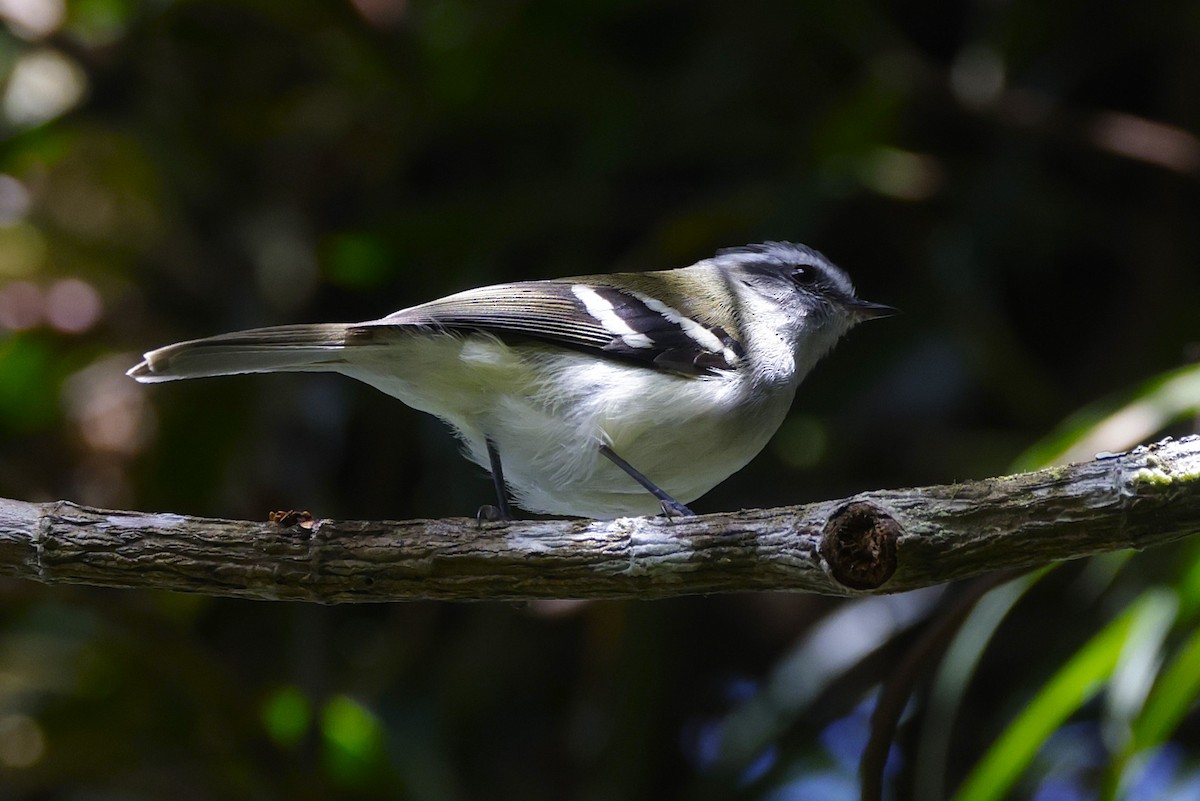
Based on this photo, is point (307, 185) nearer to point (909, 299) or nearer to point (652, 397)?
point (909, 299)

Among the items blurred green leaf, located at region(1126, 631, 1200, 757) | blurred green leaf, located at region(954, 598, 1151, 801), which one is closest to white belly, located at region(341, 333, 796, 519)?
blurred green leaf, located at region(954, 598, 1151, 801)

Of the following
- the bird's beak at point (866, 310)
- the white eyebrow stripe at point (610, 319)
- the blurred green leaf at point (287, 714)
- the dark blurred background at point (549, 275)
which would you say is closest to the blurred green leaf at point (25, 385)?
the dark blurred background at point (549, 275)

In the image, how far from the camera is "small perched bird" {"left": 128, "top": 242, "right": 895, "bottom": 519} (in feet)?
7.43

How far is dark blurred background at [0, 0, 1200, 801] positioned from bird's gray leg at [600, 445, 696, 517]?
112 centimetres

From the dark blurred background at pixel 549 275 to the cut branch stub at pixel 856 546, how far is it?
6.12 ft

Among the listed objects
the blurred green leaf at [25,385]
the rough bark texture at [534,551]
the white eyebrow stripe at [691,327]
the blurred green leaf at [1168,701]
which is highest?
the blurred green leaf at [25,385]

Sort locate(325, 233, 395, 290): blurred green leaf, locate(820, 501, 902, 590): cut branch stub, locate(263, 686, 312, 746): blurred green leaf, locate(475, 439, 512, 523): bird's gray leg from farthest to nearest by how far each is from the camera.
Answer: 1. locate(325, 233, 395, 290): blurred green leaf
2. locate(263, 686, 312, 746): blurred green leaf
3. locate(475, 439, 512, 523): bird's gray leg
4. locate(820, 501, 902, 590): cut branch stub

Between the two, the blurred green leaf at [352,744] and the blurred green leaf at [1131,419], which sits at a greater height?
the blurred green leaf at [1131,419]

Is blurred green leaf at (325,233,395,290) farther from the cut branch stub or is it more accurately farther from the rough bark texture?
the cut branch stub

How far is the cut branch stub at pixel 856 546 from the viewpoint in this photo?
4.92 feet

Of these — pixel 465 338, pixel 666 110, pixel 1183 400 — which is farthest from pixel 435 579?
pixel 666 110

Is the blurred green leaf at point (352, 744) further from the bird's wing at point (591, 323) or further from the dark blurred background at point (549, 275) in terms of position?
the bird's wing at point (591, 323)

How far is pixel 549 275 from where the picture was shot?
4062 millimetres

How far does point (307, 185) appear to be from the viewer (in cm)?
443
